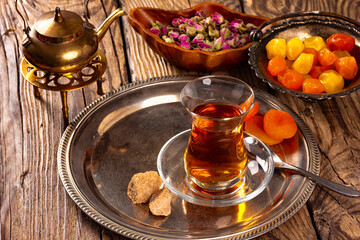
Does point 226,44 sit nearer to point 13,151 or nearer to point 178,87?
point 178,87

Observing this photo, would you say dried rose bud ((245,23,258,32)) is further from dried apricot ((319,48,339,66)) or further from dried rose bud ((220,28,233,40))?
dried apricot ((319,48,339,66))

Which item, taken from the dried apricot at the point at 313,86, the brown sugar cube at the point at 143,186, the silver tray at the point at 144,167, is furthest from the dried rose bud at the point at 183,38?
the brown sugar cube at the point at 143,186

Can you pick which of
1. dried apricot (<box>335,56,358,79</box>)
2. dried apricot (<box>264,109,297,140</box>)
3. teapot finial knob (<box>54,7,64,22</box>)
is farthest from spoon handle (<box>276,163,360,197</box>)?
teapot finial knob (<box>54,7,64,22</box>)

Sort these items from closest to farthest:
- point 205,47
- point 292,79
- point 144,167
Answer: point 144,167 < point 292,79 < point 205,47

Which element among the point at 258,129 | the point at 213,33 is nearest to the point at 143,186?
the point at 258,129

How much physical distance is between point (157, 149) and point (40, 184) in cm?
27

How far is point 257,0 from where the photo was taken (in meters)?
1.62

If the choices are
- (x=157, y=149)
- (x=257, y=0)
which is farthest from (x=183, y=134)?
(x=257, y=0)

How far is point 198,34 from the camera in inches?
50.4

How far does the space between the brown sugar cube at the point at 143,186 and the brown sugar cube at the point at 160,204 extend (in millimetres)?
18

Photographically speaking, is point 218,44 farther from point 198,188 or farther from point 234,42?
point 198,188

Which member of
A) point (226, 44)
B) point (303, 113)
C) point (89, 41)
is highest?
point (89, 41)

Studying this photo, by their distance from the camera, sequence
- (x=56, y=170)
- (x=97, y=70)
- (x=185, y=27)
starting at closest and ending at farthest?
(x=56, y=170) < (x=97, y=70) < (x=185, y=27)

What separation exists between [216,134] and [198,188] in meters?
0.15
